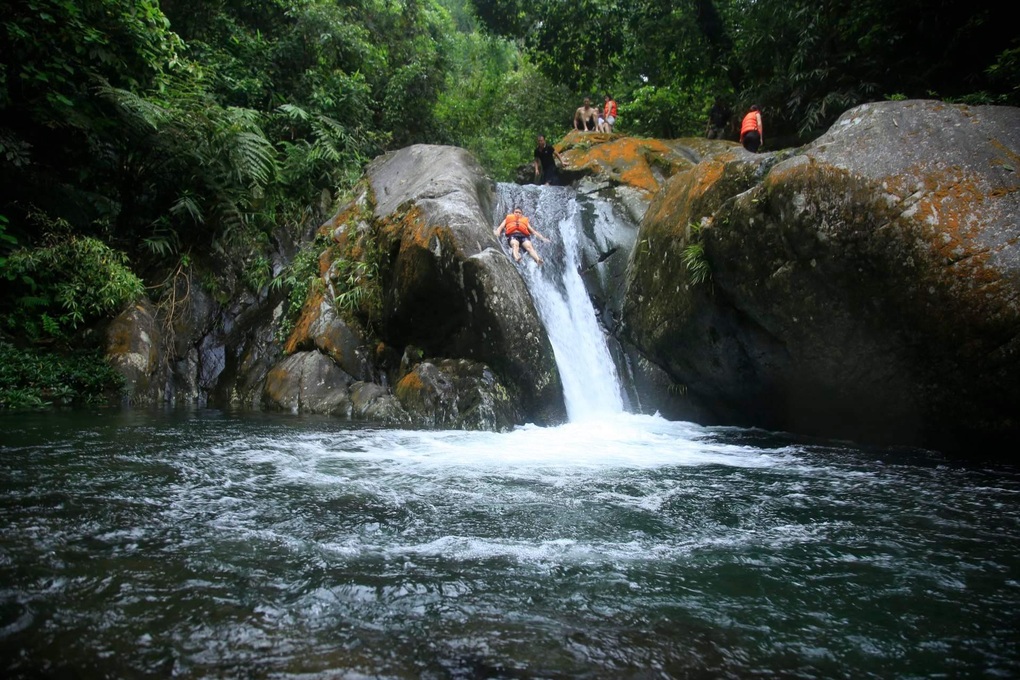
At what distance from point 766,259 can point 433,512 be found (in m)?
4.88

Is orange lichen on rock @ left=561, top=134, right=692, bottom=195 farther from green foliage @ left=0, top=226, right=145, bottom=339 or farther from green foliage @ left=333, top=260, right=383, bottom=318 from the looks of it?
green foliage @ left=0, top=226, right=145, bottom=339

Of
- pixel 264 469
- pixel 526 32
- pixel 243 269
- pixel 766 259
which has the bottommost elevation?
pixel 264 469

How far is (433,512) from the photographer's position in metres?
3.90

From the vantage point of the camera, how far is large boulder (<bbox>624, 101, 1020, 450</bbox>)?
569cm

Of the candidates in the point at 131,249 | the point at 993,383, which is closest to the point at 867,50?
the point at 993,383

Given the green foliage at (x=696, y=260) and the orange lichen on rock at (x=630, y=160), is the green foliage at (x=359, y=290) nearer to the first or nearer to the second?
the green foliage at (x=696, y=260)

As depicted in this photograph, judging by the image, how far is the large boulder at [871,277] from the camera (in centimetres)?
569

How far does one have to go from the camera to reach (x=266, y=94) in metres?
15.0

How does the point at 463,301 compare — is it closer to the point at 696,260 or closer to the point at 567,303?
the point at 567,303

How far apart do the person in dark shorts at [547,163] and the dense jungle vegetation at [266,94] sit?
4051 millimetres

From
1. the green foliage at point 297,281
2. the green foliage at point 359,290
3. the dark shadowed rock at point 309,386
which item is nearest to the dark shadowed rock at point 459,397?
the dark shadowed rock at point 309,386

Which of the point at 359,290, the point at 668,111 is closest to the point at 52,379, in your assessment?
the point at 359,290

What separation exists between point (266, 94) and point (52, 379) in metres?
9.15

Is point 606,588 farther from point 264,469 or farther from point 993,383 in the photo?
point 993,383
